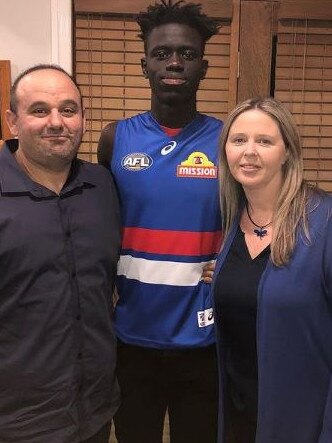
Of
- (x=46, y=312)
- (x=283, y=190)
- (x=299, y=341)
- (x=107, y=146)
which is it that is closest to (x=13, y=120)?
(x=107, y=146)

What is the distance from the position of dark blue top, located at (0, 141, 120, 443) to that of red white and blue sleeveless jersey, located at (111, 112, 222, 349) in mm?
246

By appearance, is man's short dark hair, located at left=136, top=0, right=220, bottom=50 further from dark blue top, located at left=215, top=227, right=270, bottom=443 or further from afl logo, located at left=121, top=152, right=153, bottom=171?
dark blue top, located at left=215, top=227, right=270, bottom=443

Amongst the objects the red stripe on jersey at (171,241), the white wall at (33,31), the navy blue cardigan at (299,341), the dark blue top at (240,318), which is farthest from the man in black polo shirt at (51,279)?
the white wall at (33,31)

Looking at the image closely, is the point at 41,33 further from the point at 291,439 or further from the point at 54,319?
the point at 291,439

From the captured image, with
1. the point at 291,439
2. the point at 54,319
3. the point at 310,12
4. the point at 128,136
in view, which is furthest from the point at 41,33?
the point at 291,439

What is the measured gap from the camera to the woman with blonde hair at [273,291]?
120 cm

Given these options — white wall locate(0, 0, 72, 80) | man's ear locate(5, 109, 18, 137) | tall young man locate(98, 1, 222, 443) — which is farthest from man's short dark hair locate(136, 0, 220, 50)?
white wall locate(0, 0, 72, 80)

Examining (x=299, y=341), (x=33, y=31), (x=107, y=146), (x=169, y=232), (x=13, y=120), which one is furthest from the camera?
(x=33, y=31)

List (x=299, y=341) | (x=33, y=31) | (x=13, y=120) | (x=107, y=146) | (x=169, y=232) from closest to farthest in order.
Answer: (x=299, y=341)
(x=13, y=120)
(x=169, y=232)
(x=107, y=146)
(x=33, y=31)

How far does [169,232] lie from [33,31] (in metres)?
1.40

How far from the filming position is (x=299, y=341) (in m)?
1.20

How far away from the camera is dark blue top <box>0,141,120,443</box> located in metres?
Result: 1.21

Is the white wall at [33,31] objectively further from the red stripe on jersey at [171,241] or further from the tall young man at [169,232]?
the red stripe on jersey at [171,241]

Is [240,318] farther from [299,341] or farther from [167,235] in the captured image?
[167,235]
